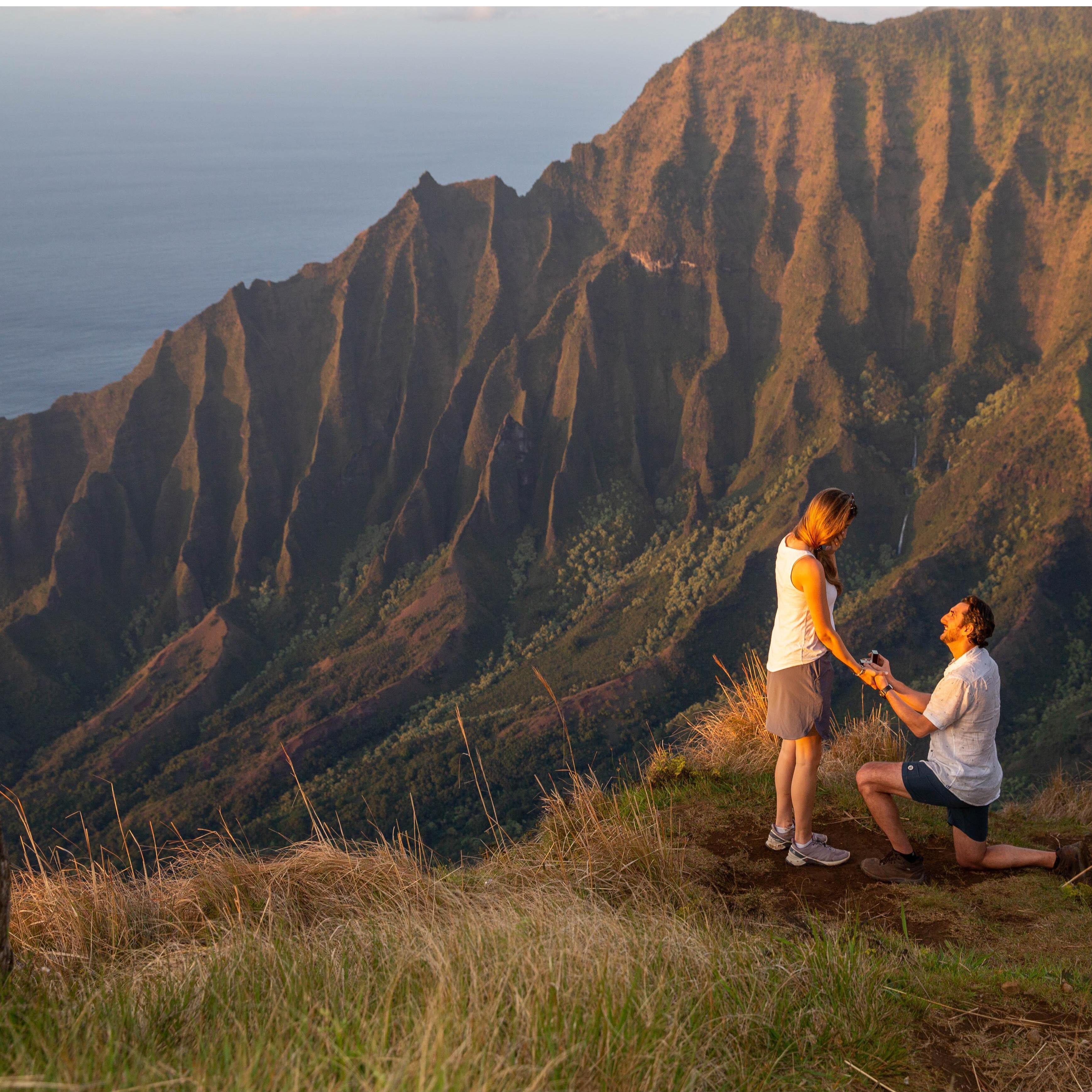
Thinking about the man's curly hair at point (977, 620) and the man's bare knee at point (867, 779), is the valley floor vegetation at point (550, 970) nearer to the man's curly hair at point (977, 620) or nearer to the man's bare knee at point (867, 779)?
the man's bare knee at point (867, 779)

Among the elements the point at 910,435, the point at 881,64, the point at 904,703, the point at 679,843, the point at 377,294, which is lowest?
the point at 910,435

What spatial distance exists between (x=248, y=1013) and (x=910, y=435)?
62.6 m

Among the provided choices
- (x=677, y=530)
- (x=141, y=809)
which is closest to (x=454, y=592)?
(x=677, y=530)

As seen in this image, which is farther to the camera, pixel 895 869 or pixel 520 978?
pixel 895 869

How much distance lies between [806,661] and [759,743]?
2.58m

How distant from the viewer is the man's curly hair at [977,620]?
5539 mm

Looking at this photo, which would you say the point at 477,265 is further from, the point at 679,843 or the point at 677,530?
the point at 679,843

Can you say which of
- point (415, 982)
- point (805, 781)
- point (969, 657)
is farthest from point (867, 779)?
point (415, 982)

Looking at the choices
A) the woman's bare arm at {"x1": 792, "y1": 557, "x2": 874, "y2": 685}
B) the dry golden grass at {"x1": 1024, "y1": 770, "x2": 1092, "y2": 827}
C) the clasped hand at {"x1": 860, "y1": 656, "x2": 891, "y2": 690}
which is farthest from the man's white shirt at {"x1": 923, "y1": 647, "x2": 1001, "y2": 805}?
the dry golden grass at {"x1": 1024, "y1": 770, "x2": 1092, "y2": 827}

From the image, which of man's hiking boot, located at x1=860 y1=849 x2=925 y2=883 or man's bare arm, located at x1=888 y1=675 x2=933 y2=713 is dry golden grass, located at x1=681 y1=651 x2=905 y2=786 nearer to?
man's hiking boot, located at x1=860 y1=849 x2=925 y2=883

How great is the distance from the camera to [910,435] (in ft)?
196

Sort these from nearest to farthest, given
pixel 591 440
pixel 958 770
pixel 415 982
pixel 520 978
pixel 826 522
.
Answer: pixel 520 978, pixel 415 982, pixel 826 522, pixel 958 770, pixel 591 440

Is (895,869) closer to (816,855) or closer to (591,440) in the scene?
(816,855)

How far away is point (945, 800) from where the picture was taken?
19.4 ft
